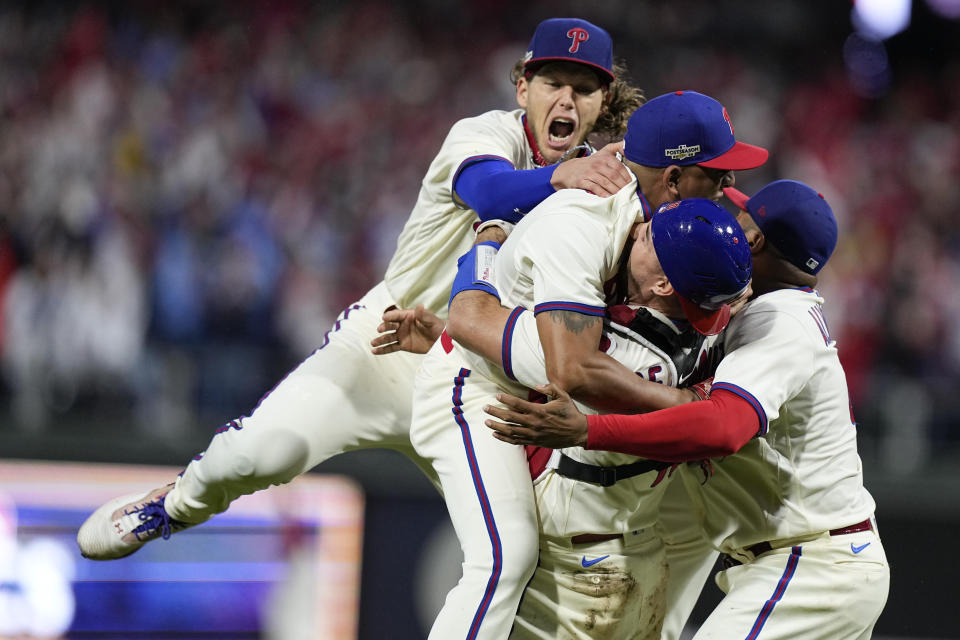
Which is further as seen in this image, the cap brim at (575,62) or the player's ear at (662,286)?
the cap brim at (575,62)

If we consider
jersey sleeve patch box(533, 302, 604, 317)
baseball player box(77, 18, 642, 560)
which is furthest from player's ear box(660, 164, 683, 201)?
baseball player box(77, 18, 642, 560)

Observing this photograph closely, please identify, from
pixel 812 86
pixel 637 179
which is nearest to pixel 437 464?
pixel 637 179

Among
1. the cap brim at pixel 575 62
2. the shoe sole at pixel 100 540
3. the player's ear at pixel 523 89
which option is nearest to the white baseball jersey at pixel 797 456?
the cap brim at pixel 575 62

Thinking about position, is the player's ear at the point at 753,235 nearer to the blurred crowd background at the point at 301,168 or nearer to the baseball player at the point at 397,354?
the baseball player at the point at 397,354

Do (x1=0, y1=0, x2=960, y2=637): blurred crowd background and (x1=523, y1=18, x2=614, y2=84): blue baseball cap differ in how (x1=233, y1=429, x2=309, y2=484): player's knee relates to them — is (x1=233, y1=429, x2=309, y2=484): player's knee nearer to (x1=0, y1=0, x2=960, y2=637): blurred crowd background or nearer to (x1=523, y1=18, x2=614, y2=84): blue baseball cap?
(x1=523, y1=18, x2=614, y2=84): blue baseball cap

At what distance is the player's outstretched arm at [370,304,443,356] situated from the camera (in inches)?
154

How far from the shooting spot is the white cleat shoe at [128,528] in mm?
4125

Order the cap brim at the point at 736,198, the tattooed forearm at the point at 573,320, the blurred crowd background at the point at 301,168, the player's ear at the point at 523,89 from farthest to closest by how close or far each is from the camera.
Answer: the blurred crowd background at the point at 301,168
the player's ear at the point at 523,89
the cap brim at the point at 736,198
the tattooed forearm at the point at 573,320

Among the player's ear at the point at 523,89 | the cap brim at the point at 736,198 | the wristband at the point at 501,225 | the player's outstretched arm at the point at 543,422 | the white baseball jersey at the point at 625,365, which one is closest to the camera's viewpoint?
the player's outstretched arm at the point at 543,422

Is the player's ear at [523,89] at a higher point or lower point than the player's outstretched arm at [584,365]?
higher

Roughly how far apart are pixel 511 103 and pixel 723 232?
327 inches

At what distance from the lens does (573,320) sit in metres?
2.95

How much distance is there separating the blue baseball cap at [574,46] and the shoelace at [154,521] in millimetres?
2021

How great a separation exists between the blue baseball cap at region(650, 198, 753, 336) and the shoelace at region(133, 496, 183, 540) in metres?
2.09
